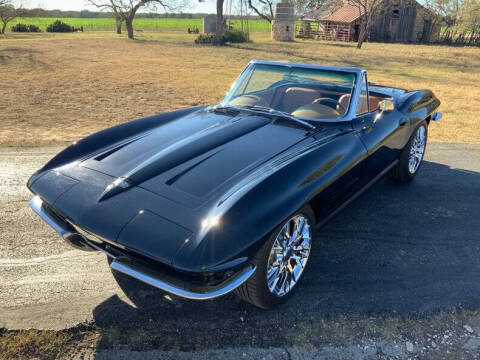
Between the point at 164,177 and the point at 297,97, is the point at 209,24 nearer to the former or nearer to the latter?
the point at 297,97

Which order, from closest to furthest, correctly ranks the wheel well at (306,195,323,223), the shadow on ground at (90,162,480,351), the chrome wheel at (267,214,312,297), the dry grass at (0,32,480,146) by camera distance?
the shadow on ground at (90,162,480,351)
the chrome wheel at (267,214,312,297)
the wheel well at (306,195,323,223)
the dry grass at (0,32,480,146)

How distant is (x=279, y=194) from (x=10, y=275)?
231cm

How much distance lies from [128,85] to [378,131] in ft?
34.3

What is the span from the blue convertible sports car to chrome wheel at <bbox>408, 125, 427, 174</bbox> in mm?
757

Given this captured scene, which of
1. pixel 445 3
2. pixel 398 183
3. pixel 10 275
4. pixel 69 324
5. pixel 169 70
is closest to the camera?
pixel 69 324

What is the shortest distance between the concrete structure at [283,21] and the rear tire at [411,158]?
3591cm

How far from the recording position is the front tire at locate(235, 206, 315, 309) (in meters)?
Result: 2.47

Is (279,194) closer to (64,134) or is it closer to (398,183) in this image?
(398,183)

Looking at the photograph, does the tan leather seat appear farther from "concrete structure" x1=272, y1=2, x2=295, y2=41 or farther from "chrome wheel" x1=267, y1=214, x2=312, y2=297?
"concrete structure" x1=272, y1=2, x2=295, y2=41

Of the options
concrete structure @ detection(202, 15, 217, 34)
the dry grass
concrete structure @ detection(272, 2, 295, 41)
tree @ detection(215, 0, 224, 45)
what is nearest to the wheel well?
the dry grass

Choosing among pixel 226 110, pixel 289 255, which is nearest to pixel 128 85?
pixel 226 110

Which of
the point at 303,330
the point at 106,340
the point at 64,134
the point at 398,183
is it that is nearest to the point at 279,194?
the point at 303,330

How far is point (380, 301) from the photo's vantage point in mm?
2920

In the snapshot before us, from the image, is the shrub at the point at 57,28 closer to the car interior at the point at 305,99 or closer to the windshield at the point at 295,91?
the windshield at the point at 295,91
